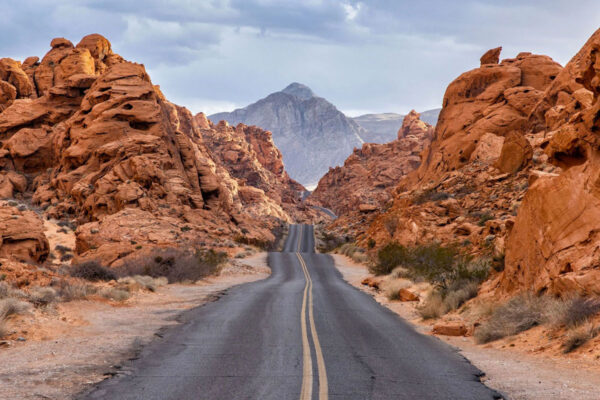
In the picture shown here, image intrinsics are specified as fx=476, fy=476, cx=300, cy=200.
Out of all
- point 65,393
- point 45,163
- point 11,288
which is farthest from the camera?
point 45,163

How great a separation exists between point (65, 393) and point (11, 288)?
7.75m

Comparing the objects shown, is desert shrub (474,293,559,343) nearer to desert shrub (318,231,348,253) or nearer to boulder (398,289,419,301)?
boulder (398,289,419,301)

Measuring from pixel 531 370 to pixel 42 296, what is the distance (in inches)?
483

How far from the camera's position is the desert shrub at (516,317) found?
10953mm

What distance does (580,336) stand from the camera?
349 inches

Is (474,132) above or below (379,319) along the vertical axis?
above

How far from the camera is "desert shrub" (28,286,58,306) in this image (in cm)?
A: 1294

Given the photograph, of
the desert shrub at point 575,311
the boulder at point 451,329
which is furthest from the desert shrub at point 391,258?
the desert shrub at point 575,311

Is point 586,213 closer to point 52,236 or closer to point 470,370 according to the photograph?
point 470,370

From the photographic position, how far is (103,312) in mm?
14617

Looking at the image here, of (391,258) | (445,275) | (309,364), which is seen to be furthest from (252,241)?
(309,364)

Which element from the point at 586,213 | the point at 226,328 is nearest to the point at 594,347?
the point at 586,213

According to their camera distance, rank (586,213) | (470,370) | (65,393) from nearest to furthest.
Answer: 1. (65,393)
2. (470,370)
3. (586,213)

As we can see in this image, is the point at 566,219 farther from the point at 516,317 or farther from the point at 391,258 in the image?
the point at 391,258
